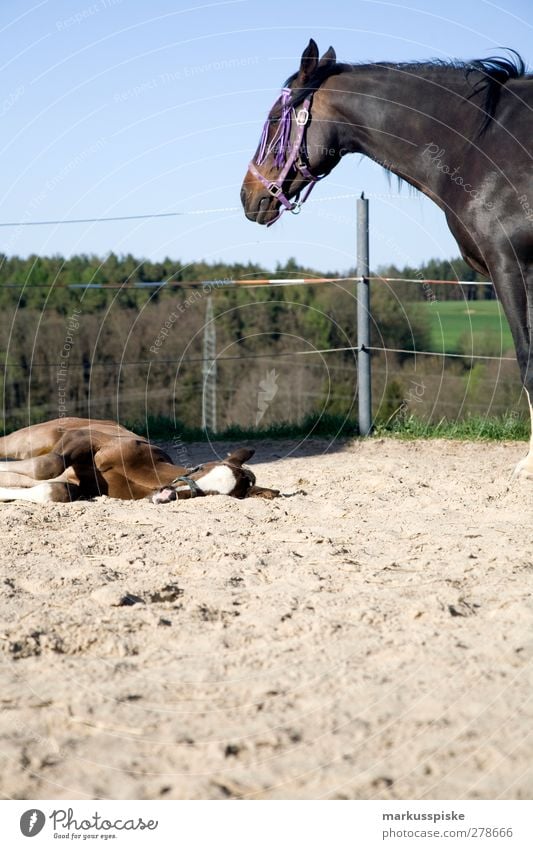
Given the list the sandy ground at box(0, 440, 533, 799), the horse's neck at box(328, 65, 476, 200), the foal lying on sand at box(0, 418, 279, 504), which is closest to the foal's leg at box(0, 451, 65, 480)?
the foal lying on sand at box(0, 418, 279, 504)

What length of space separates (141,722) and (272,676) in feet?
1.24

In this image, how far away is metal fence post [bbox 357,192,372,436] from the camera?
7148 millimetres

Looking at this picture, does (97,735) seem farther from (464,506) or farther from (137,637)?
(464,506)

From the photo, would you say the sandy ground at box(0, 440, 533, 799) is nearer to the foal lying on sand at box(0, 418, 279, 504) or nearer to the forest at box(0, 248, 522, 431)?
the foal lying on sand at box(0, 418, 279, 504)

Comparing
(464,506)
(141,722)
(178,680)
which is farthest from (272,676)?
(464,506)

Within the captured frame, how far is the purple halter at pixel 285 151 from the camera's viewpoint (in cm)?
478

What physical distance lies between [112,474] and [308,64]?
2542 millimetres

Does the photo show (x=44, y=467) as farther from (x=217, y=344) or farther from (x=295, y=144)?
(x=217, y=344)

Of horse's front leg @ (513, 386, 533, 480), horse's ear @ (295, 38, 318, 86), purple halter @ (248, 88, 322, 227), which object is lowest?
horse's front leg @ (513, 386, 533, 480)

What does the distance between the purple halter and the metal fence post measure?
7.24 feet

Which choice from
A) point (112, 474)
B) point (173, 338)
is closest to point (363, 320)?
point (112, 474)

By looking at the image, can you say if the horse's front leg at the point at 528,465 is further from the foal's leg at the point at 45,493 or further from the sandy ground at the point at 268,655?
the foal's leg at the point at 45,493

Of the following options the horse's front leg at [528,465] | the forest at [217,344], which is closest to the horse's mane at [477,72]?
the horse's front leg at [528,465]

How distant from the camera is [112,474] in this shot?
4926 millimetres
